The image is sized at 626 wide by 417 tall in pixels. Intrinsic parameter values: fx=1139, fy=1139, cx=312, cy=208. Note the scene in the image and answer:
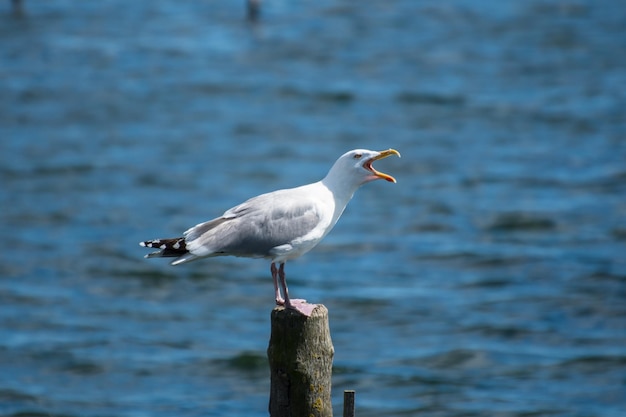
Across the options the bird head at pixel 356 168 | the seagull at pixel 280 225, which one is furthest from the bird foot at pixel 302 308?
the bird head at pixel 356 168

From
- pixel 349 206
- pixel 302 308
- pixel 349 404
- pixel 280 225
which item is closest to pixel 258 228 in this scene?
pixel 280 225

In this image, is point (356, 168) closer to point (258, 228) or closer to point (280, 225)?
point (280, 225)

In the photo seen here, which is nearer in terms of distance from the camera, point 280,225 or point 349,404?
point 349,404

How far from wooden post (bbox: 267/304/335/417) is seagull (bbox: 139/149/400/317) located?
231 millimetres

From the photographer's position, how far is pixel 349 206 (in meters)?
19.9

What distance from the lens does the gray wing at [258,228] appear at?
23.0ft

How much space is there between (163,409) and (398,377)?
282cm

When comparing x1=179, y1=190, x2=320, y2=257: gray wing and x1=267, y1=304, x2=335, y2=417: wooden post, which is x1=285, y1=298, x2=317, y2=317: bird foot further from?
x1=179, y1=190, x2=320, y2=257: gray wing

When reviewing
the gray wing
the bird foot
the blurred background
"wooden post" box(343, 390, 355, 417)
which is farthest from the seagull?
the blurred background

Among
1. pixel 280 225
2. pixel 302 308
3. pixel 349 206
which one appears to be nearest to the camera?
pixel 302 308

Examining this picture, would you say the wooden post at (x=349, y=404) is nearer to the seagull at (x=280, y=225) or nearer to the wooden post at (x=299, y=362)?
the wooden post at (x=299, y=362)

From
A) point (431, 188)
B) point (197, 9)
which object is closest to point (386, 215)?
point (431, 188)

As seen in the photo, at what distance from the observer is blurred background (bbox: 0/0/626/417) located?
13.8 meters

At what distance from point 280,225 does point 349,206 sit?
12.9 metres
